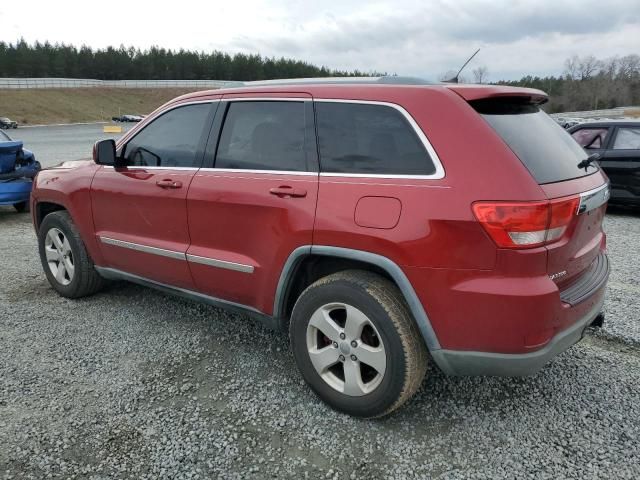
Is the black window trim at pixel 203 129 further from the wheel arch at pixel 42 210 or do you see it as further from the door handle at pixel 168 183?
the wheel arch at pixel 42 210

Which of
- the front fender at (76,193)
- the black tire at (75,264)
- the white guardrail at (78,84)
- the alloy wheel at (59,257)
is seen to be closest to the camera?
the front fender at (76,193)

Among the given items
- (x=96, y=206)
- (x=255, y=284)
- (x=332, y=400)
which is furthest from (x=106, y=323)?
(x=332, y=400)

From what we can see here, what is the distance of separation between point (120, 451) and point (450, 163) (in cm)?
213

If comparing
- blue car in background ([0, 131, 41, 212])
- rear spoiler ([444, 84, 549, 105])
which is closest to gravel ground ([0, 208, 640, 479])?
Answer: rear spoiler ([444, 84, 549, 105])

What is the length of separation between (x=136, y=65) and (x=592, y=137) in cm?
9994

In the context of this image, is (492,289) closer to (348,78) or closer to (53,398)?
(348,78)

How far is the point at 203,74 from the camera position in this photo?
9900 cm

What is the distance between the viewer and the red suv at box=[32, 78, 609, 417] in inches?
91.7

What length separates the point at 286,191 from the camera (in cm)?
287

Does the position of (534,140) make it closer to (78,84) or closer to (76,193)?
(76,193)

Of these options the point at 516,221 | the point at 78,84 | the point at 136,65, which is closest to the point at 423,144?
the point at 516,221

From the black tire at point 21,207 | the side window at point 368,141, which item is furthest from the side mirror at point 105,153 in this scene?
the black tire at point 21,207

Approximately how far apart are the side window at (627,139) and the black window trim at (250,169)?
7466mm

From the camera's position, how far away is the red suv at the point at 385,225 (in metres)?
2.33
